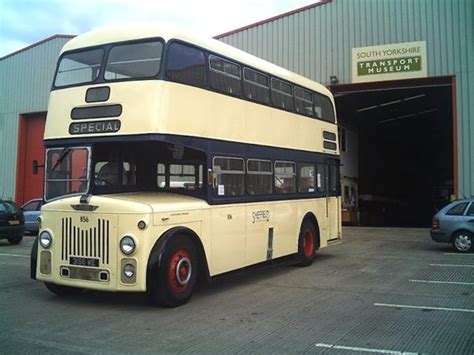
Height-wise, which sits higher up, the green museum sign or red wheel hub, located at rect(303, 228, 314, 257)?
the green museum sign

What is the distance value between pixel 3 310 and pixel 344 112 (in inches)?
953

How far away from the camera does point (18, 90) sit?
2886cm

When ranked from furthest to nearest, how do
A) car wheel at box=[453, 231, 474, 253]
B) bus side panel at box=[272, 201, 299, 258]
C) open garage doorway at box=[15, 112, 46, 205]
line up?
open garage doorway at box=[15, 112, 46, 205] → car wheel at box=[453, 231, 474, 253] → bus side panel at box=[272, 201, 299, 258]

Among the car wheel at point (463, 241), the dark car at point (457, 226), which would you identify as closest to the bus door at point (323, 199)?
the dark car at point (457, 226)

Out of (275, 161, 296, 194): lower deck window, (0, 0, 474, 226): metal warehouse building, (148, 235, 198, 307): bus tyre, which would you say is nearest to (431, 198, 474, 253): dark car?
(0, 0, 474, 226): metal warehouse building

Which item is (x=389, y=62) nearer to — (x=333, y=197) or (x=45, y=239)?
(x=333, y=197)

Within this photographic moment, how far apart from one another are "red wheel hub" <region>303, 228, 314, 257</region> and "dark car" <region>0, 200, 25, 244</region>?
10.1m

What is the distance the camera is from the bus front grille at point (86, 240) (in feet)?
24.4

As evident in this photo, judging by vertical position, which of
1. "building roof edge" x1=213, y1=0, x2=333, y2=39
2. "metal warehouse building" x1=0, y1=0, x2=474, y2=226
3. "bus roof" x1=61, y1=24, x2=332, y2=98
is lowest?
"bus roof" x1=61, y1=24, x2=332, y2=98

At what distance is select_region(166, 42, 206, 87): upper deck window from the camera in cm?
→ 782

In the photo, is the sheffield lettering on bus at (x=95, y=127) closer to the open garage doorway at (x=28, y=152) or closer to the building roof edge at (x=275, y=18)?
the building roof edge at (x=275, y=18)

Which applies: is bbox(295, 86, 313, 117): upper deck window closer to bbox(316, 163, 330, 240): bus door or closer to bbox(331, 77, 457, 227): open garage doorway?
bbox(316, 163, 330, 240): bus door

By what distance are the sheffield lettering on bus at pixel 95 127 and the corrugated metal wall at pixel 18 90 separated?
2130 centimetres

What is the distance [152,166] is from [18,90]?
22925 mm
